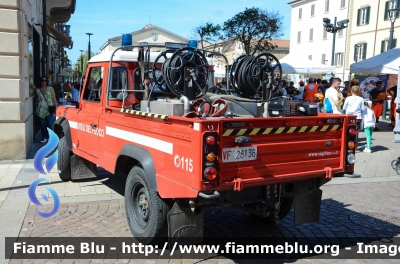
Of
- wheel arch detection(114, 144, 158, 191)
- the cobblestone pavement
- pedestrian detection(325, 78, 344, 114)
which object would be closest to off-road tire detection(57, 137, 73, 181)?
the cobblestone pavement

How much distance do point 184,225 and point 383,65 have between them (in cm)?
1260

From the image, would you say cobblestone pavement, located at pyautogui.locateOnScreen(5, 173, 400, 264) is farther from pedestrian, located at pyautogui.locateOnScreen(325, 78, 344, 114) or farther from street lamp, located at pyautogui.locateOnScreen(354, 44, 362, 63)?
street lamp, located at pyautogui.locateOnScreen(354, 44, 362, 63)

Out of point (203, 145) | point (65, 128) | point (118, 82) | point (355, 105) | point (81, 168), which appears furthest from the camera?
point (355, 105)

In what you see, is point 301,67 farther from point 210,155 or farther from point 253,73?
point 210,155

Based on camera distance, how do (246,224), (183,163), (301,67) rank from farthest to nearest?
(301,67) → (246,224) → (183,163)

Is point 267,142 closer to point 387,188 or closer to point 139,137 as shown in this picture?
point 139,137

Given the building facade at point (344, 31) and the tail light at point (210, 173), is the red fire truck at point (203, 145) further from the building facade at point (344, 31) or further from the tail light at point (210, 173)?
the building facade at point (344, 31)

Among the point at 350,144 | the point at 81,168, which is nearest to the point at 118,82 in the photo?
the point at 81,168

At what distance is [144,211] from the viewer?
14.6 feet

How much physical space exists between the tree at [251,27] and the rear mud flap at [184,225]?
26571 millimetres

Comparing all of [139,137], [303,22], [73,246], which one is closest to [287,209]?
[139,137]

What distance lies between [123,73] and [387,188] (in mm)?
4983

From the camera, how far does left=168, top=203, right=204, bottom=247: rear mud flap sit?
3777mm

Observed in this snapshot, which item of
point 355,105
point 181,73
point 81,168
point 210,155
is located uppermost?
point 181,73
